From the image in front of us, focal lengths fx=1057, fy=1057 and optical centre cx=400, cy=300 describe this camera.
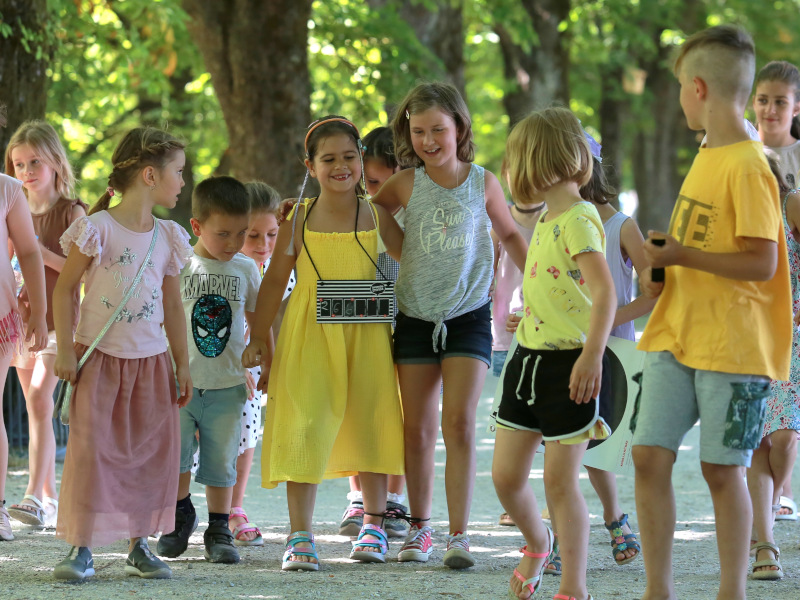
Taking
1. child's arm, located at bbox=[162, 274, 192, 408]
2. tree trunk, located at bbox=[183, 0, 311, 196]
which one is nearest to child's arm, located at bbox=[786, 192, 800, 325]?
child's arm, located at bbox=[162, 274, 192, 408]

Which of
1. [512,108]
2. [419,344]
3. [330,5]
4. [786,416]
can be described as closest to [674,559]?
[786,416]

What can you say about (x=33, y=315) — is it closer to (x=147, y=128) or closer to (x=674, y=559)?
(x=147, y=128)

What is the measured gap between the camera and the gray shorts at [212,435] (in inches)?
191

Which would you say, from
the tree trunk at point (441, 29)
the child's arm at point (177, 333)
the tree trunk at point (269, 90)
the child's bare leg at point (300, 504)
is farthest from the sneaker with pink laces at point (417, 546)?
the tree trunk at point (441, 29)

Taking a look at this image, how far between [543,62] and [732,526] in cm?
1554

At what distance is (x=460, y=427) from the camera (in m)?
4.65

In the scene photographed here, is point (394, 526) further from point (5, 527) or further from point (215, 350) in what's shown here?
point (5, 527)

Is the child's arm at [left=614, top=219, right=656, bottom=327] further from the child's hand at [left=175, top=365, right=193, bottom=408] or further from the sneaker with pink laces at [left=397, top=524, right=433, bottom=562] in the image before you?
the child's hand at [left=175, top=365, right=193, bottom=408]

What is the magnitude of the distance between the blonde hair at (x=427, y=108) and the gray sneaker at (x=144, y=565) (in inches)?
82.1

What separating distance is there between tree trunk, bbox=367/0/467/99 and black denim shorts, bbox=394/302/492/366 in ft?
32.7

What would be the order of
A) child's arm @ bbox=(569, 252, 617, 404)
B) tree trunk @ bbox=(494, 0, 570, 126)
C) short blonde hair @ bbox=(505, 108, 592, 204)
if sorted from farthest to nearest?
tree trunk @ bbox=(494, 0, 570, 126) < short blonde hair @ bbox=(505, 108, 592, 204) < child's arm @ bbox=(569, 252, 617, 404)

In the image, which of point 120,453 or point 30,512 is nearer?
point 120,453

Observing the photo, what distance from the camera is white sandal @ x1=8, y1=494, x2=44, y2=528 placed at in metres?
5.57

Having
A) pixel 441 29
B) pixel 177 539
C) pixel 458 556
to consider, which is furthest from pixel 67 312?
pixel 441 29
